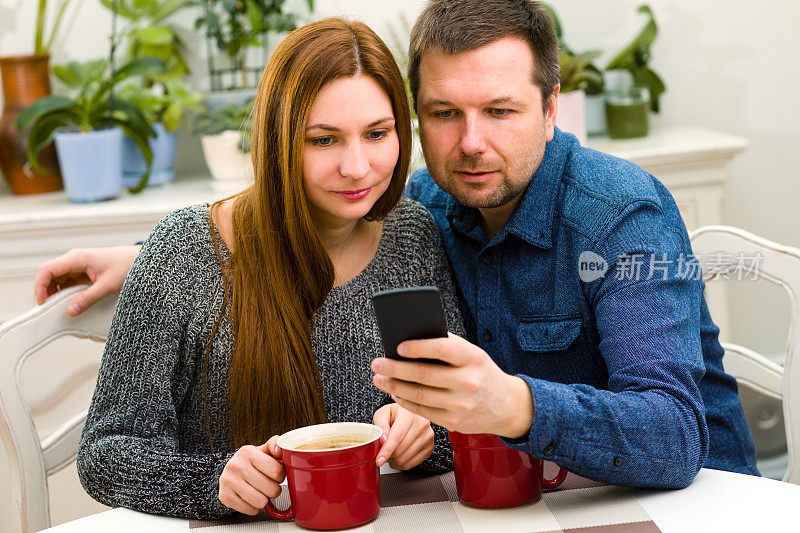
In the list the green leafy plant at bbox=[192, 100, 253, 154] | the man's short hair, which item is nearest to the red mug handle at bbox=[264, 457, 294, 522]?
the man's short hair

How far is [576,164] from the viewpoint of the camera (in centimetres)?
133

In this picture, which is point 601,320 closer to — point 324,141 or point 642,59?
point 324,141

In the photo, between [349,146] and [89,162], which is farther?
[89,162]

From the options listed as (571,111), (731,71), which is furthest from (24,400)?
(731,71)

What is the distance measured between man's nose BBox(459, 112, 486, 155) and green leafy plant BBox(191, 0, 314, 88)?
121 centimetres

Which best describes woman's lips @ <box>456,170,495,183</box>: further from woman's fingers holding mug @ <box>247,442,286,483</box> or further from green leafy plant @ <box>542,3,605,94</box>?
green leafy plant @ <box>542,3,605,94</box>

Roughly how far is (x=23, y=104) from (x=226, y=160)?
0.56 m

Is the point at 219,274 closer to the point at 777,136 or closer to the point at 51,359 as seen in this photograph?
the point at 51,359

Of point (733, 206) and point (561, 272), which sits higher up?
point (561, 272)

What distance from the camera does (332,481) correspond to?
94cm

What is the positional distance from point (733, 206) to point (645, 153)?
571 mm

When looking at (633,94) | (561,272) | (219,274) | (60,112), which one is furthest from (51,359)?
(633,94)

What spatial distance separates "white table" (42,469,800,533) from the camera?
930 mm

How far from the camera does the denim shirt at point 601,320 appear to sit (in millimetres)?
992
